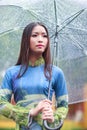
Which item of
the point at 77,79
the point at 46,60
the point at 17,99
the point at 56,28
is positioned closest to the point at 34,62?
the point at 46,60

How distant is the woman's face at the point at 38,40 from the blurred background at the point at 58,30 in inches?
26.1

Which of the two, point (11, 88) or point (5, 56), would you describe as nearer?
point (11, 88)

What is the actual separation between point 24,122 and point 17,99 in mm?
149

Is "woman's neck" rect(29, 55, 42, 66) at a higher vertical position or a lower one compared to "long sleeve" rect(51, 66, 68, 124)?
higher

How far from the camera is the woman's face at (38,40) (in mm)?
2703

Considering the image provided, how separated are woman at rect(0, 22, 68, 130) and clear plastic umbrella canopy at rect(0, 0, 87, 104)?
0.69 metres

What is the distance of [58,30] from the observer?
139 inches

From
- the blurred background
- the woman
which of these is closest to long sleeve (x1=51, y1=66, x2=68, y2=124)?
the woman

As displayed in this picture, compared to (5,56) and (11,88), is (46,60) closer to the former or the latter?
(11,88)

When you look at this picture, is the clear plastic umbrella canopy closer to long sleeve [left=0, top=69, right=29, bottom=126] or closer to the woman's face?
the woman's face

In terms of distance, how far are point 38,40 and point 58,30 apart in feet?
2.82

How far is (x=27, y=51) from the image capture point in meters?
2.72

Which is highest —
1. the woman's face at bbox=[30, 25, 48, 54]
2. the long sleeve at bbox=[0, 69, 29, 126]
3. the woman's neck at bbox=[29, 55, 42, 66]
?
the woman's face at bbox=[30, 25, 48, 54]

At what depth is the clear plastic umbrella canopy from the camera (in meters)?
3.57
